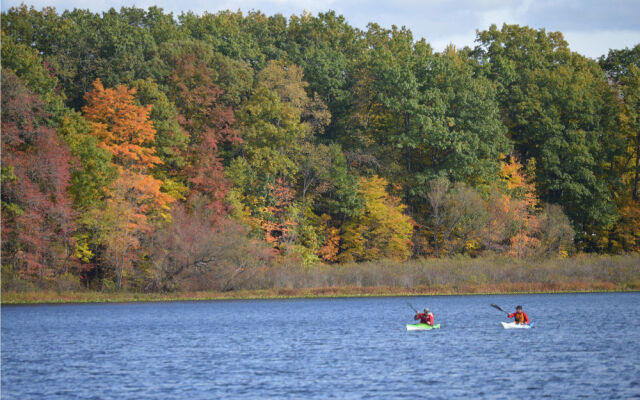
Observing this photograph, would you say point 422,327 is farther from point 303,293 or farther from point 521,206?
point 521,206

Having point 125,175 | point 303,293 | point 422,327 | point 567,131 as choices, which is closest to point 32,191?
point 125,175

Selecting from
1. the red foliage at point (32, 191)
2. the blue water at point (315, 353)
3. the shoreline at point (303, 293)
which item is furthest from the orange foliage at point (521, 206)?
the red foliage at point (32, 191)

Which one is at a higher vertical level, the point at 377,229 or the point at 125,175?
the point at 125,175

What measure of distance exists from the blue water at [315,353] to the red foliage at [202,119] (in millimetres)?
19628

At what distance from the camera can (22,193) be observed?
216ft

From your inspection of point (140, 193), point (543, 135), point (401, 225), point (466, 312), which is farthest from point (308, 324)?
point (543, 135)

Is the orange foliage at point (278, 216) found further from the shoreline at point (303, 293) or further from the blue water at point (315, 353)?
the blue water at point (315, 353)

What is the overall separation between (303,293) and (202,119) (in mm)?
24578

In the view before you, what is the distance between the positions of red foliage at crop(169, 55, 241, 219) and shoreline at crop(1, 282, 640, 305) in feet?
42.0

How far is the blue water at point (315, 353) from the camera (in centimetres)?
2950

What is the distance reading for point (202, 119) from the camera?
85.3 metres

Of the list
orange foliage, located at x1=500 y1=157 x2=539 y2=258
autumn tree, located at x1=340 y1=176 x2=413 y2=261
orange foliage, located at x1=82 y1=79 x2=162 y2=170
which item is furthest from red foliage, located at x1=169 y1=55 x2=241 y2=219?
orange foliage, located at x1=500 y1=157 x2=539 y2=258

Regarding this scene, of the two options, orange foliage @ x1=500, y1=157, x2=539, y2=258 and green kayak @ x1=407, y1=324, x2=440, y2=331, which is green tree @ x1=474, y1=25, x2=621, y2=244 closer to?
orange foliage @ x1=500, y1=157, x2=539, y2=258

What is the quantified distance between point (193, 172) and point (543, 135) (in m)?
41.9
